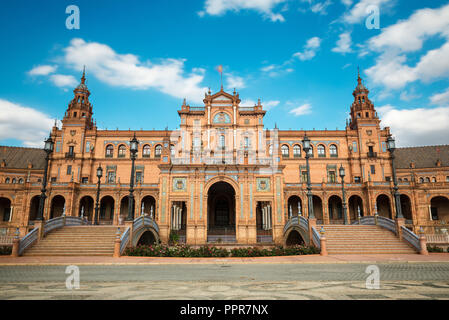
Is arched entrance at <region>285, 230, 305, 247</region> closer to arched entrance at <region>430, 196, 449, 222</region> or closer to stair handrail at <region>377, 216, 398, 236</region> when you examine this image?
stair handrail at <region>377, 216, 398, 236</region>

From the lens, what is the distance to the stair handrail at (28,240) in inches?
688

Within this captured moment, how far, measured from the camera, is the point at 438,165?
4956cm

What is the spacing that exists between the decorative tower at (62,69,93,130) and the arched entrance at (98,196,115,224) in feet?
Result: 46.6

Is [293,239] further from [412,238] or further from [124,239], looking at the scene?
[124,239]

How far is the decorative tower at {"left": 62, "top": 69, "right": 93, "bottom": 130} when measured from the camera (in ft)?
159

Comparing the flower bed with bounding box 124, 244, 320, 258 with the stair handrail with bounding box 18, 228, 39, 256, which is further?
the stair handrail with bounding box 18, 228, 39, 256

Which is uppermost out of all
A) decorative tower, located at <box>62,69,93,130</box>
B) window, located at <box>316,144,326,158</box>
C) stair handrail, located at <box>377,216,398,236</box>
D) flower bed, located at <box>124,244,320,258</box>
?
decorative tower, located at <box>62,69,93,130</box>

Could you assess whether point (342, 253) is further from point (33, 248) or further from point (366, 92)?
point (366, 92)

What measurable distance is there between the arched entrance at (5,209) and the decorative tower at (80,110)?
15.5 metres

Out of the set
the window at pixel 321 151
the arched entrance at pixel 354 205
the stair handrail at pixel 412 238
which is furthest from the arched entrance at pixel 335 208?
the stair handrail at pixel 412 238

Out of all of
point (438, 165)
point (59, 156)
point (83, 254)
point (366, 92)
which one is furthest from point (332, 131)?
point (59, 156)

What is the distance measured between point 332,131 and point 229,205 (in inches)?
905

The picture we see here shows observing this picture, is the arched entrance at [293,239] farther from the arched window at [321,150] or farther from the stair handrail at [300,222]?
the arched window at [321,150]

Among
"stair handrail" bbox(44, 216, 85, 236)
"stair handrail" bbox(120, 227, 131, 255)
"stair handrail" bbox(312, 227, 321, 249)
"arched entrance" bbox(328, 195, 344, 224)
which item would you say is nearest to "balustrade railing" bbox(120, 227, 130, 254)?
"stair handrail" bbox(120, 227, 131, 255)
